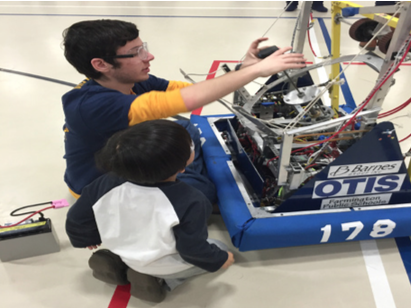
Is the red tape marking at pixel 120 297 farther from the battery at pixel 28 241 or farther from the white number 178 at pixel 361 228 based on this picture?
the white number 178 at pixel 361 228

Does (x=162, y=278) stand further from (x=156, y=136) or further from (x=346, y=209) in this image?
(x=346, y=209)

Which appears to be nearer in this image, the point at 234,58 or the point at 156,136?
the point at 156,136

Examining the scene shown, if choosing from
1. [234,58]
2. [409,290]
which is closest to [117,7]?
[234,58]

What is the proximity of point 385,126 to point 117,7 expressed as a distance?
225 inches

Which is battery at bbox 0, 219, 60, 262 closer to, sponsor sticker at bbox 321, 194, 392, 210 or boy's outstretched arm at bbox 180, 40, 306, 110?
boy's outstretched arm at bbox 180, 40, 306, 110

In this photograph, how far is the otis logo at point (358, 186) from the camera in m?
1.46

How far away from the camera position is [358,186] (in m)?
1.49

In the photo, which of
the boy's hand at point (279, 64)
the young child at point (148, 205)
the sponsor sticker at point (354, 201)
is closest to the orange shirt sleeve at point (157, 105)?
the young child at point (148, 205)

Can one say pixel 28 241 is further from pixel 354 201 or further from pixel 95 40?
pixel 354 201

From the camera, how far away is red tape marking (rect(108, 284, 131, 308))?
1.40 metres

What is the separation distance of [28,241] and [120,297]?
1.82 feet

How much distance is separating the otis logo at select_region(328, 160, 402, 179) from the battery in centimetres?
141

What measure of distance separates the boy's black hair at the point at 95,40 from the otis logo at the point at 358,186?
43.4 inches

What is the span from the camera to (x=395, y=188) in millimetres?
1523
